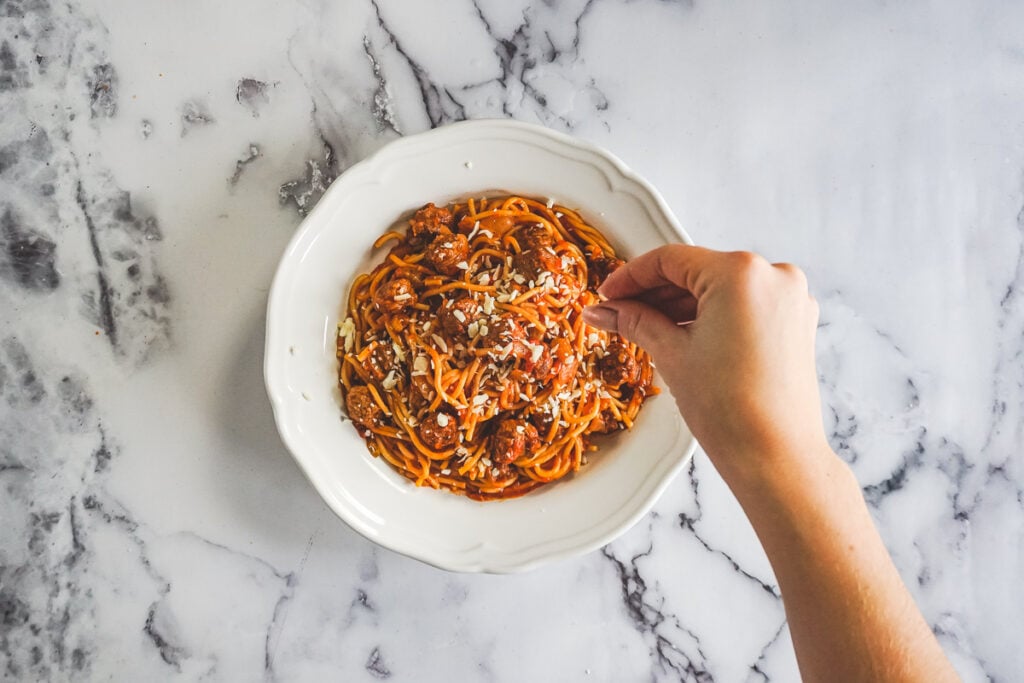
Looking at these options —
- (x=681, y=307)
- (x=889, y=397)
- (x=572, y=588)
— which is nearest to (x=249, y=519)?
(x=572, y=588)

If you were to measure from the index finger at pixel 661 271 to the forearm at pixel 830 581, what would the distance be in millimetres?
440

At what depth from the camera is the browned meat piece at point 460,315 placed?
2.18 metres

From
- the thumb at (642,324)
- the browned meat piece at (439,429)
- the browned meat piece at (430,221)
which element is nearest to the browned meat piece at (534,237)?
Result: the browned meat piece at (430,221)

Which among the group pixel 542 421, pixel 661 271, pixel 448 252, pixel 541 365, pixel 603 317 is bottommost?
pixel 542 421

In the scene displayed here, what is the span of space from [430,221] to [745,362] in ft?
3.42

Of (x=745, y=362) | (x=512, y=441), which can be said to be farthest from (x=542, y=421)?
(x=745, y=362)

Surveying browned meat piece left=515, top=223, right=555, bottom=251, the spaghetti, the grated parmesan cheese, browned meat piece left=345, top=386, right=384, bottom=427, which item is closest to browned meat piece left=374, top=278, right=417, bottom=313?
the spaghetti

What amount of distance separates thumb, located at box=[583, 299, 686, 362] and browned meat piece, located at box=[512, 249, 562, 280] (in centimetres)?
24

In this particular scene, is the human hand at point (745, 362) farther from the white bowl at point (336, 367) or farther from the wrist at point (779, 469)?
the white bowl at point (336, 367)

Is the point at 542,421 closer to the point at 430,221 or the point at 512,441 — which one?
the point at 512,441

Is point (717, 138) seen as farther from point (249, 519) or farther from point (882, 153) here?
point (249, 519)

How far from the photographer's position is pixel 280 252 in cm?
244

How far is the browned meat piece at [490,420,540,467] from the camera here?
2.23 metres

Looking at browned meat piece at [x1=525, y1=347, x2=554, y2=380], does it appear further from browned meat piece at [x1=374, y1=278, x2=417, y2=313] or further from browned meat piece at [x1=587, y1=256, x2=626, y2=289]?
browned meat piece at [x1=374, y1=278, x2=417, y2=313]
